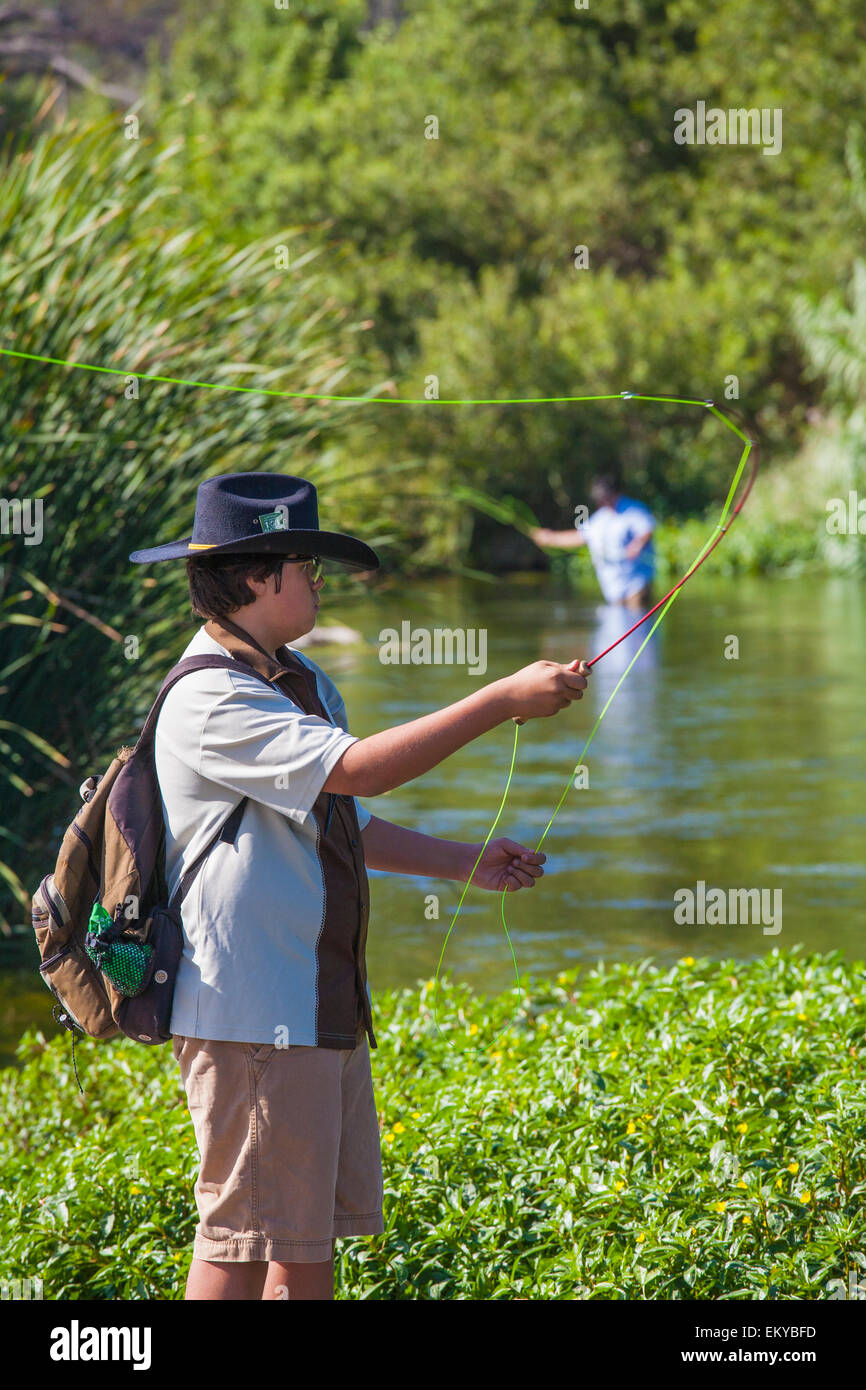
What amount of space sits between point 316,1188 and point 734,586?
26.1 metres

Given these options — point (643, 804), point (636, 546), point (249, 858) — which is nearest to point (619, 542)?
point (636, 546)

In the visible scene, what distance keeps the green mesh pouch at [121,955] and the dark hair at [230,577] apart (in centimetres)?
60

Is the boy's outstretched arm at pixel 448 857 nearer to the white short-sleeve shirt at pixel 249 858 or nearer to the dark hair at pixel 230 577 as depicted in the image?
the white short-sleeve shirt at pixel 249 858

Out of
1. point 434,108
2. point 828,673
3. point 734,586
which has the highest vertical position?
point 434,108

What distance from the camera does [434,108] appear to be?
41.5 metres

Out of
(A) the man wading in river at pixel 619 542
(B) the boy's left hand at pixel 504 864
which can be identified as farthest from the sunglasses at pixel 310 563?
(A) the man wading in river at pixel 619 542

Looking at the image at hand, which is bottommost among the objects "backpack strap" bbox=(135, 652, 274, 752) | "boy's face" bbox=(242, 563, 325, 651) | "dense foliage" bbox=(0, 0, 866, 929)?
"backpack strap" bbox=(135, 652, 274, 752)

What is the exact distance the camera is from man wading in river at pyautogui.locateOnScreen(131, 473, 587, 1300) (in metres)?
2.80

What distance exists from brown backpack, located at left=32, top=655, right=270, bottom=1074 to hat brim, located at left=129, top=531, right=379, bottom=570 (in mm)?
195

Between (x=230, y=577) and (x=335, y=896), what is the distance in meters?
0.61

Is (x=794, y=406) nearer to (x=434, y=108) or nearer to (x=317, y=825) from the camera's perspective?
(x=434, y=108)

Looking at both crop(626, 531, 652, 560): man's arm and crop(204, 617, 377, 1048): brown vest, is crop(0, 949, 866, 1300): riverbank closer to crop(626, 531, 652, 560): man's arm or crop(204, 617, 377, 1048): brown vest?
crop(204, 617, 377, 1048): brown vest

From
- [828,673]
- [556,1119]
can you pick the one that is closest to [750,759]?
[828,673]

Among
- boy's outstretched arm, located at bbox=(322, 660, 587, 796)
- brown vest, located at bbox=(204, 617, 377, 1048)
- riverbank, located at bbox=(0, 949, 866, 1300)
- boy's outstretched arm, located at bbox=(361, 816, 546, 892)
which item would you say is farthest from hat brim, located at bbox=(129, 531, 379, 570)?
riverbank, located at bbox=(0, 949, 866, 1300)
